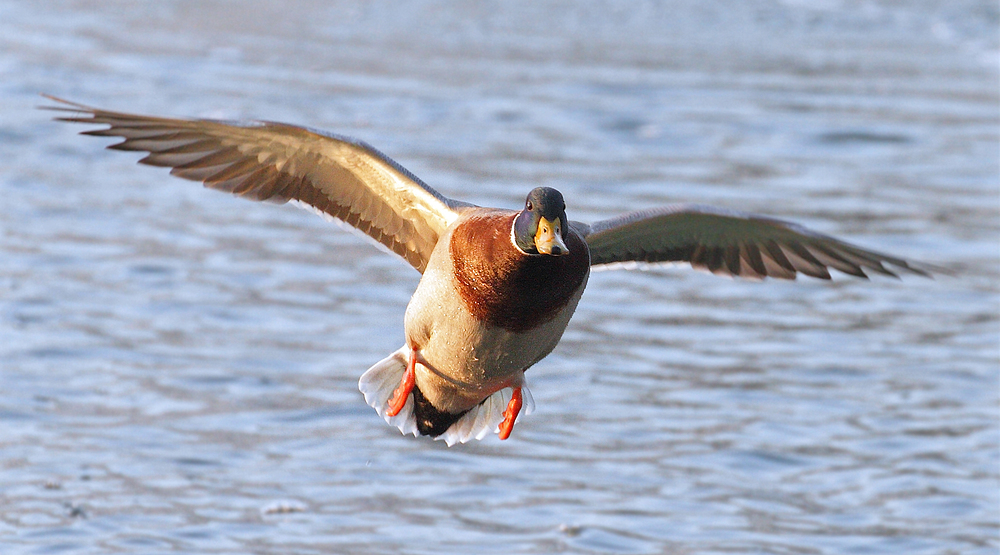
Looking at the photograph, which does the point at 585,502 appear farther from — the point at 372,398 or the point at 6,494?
the point at 6,494

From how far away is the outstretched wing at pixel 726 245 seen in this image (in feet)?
19.3

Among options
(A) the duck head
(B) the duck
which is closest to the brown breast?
(B) the duck

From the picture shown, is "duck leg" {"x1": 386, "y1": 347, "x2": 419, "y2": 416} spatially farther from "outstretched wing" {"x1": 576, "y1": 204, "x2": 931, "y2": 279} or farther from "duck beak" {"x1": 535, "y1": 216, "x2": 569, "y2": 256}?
"duck beak" {"x1": 535, "y1": 216, "x2": 569, "y2": 256}

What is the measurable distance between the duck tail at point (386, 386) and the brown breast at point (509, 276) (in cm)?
81

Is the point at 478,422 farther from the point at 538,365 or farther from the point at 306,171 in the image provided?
the point at 538,365

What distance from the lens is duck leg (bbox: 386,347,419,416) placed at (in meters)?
5.62

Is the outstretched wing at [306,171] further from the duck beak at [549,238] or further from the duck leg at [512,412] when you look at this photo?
the duck beak at [549,238]

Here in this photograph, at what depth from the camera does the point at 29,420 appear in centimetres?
745

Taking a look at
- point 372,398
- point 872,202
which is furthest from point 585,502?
point 872,202

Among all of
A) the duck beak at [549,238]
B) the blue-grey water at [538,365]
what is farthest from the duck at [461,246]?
the blue-grey water at [538,365]

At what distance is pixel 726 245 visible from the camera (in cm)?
653

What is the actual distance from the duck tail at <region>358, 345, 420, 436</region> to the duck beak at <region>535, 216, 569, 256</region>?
1.29 meters

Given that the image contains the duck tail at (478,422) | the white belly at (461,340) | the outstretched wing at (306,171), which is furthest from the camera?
the duck tail at (478,422)

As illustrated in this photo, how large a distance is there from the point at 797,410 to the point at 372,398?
311 cm
